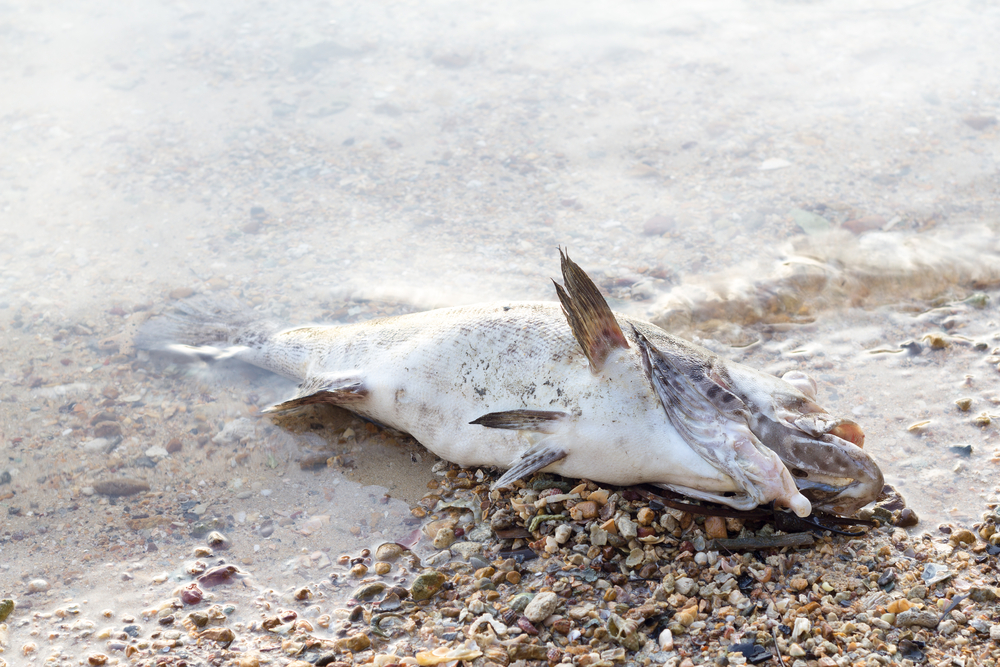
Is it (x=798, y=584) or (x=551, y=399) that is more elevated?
(x=551, y=399)

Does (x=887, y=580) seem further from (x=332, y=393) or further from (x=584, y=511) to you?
(x=332, y=393)

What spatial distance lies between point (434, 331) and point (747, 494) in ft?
5.12

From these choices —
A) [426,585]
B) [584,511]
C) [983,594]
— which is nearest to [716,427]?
[584,511]

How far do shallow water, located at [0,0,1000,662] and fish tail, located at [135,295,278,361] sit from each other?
150 mm

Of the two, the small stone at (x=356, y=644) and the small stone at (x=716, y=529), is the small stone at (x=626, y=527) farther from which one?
the small stone at (x=356, y=644)

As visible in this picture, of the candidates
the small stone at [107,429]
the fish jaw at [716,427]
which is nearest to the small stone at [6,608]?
the small stone at [107,429]

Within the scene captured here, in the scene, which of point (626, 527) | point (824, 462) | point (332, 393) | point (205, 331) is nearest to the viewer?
point (824, 462)

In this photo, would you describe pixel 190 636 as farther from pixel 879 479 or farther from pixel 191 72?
pixel 191 72

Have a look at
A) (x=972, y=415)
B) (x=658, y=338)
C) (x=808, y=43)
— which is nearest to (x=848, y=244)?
(x=972, y=415)

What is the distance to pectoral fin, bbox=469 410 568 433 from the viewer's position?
9.50 feet

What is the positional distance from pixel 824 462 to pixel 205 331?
359 centimetres

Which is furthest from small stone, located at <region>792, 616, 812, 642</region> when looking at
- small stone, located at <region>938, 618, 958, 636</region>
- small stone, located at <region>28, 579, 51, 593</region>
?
small stone, located at <region>28, 579, 51, 593</region>

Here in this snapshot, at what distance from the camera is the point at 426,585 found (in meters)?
2.76

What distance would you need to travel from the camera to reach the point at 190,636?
264 centimetres
